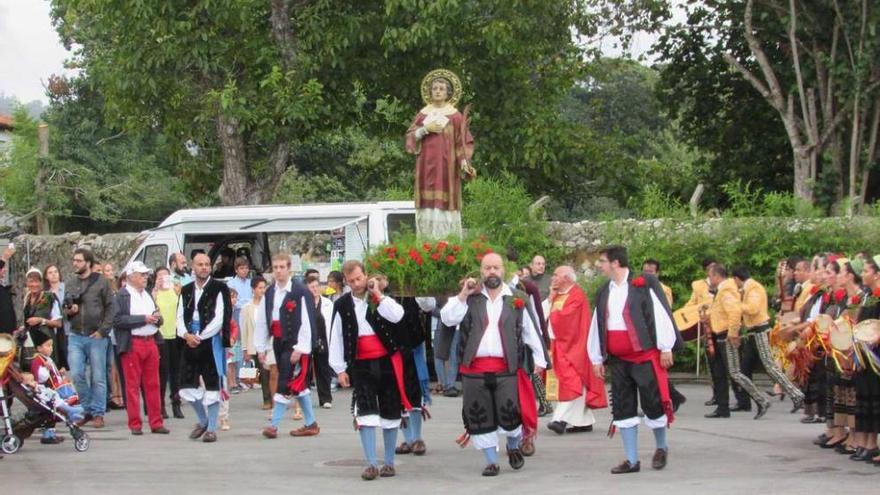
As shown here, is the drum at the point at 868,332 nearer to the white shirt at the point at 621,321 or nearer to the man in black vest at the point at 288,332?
the white shirt at the point at 621,321

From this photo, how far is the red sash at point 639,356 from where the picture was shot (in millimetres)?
10547

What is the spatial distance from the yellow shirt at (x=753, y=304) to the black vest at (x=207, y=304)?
5.79 metres

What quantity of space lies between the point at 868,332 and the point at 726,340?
4332 millimetres

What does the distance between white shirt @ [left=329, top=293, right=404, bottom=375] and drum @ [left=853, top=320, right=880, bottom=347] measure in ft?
12.1

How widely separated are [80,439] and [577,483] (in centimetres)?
514

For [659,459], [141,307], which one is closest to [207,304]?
[141,307]

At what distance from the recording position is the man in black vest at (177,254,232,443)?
43.5 ft

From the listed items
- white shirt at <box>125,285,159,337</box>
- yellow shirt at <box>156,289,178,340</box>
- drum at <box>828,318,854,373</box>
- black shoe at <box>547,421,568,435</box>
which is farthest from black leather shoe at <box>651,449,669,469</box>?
yellow shirt at <box>156,289,178,340</box>

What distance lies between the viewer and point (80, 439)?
41.2 ft

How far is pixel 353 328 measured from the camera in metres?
10.9

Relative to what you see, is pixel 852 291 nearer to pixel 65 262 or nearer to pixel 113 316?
pixel 113 316

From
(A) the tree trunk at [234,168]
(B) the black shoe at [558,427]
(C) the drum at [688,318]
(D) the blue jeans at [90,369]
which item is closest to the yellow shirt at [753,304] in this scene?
(C) the drum at [688,318]

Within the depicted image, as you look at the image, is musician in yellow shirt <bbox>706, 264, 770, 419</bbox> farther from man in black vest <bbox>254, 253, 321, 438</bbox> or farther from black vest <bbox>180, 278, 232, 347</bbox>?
black vest <bbox>180, 278, 232, 347</bbox>

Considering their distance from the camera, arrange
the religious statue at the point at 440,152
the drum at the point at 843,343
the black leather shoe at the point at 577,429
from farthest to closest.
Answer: the religious statue at the point at 440,152
the black leather shoe at the point at 577,429
the drum at the point at 843,343
